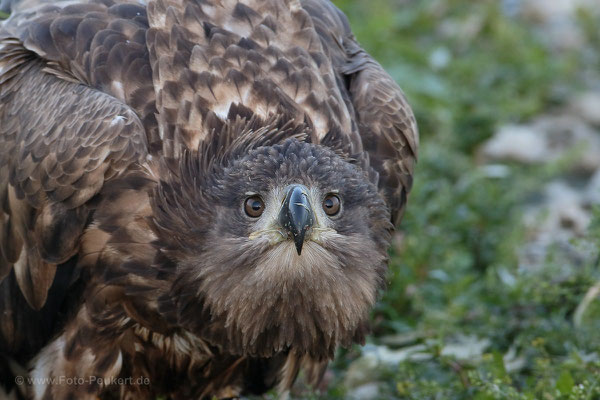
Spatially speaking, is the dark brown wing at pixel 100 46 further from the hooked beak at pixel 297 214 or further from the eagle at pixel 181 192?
the hooked beak at pixel 297 214

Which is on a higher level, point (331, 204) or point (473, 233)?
point (331, 204)

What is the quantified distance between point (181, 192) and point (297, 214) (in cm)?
77

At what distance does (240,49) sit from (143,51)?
0.52m

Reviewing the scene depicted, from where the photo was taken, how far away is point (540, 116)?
10172 mm

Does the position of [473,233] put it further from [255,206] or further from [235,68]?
[255,206]

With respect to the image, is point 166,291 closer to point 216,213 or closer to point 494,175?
point 216,213

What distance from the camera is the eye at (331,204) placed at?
5.40 meters

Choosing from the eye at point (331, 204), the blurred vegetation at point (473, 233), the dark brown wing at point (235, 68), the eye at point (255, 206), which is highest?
the dark brown wing at point (235, 68)

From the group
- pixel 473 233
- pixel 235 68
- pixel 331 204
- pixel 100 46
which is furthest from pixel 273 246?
pixel 473 233

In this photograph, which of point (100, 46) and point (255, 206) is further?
point (100, 46)

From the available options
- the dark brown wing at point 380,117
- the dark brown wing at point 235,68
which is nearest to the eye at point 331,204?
the dark brown wing at point 235,68

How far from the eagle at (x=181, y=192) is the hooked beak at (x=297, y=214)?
1 centimetres

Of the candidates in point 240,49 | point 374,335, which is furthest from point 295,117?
point 374,335

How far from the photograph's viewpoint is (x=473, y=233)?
26.5ft
